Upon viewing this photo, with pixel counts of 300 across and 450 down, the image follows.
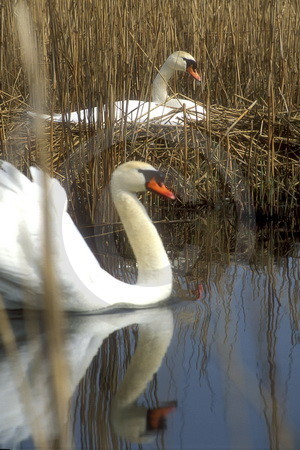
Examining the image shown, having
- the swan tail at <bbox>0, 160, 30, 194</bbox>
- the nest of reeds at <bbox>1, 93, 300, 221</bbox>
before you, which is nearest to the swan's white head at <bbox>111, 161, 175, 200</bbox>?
the swan tail at <bbox>0, 160, 30, 194</bbox>

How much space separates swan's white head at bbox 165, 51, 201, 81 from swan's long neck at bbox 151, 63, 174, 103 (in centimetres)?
4

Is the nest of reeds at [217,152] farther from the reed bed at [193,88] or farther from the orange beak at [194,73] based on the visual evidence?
the orange beak at [194,73]

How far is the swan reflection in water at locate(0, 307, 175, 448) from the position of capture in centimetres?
255

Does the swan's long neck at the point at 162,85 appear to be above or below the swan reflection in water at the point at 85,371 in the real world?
above

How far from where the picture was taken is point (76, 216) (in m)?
5.45

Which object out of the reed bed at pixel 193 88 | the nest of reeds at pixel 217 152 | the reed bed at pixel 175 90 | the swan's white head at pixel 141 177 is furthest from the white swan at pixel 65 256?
the nest of reeds at pixel 217 152

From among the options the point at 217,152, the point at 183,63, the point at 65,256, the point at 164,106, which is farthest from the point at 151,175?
the point at 183,63

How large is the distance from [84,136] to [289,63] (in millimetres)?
1967

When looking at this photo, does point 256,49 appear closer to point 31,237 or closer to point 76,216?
point 76,216

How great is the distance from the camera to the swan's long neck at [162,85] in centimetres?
664

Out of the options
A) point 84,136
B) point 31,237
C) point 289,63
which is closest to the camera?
point 31,237

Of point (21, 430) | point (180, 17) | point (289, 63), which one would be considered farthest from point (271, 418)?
point (180, 17)

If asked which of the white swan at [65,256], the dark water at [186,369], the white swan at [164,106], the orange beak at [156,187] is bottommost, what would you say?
the dark water at [186,369]

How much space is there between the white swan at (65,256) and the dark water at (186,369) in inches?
4.5
